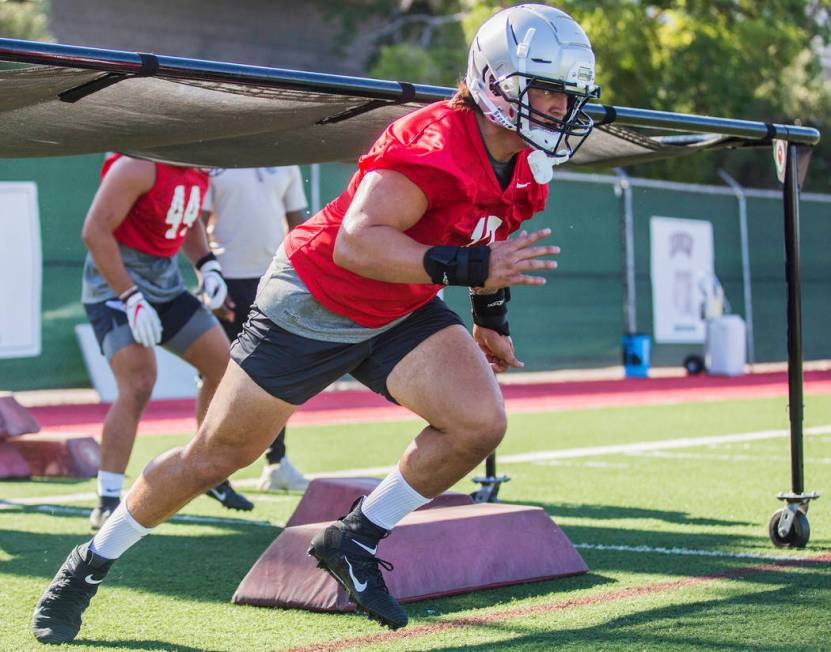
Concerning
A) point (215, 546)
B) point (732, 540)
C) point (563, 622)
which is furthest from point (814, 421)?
point (563, 622)

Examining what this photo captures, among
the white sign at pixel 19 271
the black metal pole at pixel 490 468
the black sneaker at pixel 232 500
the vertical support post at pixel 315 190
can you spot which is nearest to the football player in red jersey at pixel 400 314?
the black metal pole at pixel 490 468

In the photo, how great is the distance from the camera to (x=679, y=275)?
1939cm

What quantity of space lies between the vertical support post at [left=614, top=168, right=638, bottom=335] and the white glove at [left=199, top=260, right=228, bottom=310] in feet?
40.9

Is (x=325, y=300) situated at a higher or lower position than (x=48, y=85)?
lower

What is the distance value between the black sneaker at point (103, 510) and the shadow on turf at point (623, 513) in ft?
7.43

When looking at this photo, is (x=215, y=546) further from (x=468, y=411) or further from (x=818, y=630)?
(x=818, y=630)

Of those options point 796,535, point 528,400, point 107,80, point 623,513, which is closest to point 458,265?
point 107,80

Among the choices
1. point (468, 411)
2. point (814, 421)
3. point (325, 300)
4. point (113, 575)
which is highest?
point (325, 300)

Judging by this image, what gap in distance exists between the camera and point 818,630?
13.4 ft

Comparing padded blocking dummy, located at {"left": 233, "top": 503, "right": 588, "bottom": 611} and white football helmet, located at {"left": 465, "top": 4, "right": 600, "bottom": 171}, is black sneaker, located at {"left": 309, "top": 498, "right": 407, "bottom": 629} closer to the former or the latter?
padded blocking dummy, located at {"left": 233, "top": 503, "right": 588, "bottom": 611}

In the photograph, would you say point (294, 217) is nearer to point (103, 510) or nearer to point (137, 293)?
point (137, 293)

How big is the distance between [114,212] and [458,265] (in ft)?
10.1

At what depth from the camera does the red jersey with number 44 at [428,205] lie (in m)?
3.80

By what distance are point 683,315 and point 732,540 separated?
13.8 m
